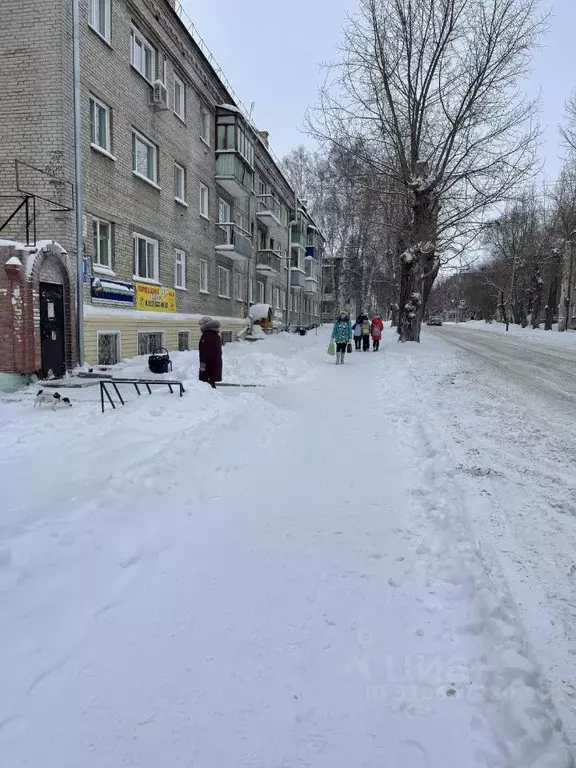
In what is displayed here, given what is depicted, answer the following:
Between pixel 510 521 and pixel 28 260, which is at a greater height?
pixel 28 260

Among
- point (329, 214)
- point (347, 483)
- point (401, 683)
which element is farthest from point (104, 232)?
point (329, 214)

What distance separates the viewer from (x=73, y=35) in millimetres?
11023

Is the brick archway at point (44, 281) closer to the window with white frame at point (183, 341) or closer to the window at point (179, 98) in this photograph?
the window with white frame at point (183, 341)

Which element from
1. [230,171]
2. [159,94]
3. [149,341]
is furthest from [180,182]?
[149,341]

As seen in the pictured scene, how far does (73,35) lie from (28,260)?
5559 millimetres

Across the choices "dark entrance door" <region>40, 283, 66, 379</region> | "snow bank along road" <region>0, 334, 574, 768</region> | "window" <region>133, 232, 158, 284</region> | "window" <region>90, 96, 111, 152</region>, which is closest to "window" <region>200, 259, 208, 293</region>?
"window" <region>133, 232, 158, 284</region>

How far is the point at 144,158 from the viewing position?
49.3ft

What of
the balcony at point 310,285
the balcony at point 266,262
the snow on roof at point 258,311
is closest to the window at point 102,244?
the snow on roof at point 258,311

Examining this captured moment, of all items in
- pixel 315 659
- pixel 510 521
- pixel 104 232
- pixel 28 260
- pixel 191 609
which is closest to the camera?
pixel 315 659

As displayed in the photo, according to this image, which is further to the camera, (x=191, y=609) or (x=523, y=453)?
(x=523, y=453)

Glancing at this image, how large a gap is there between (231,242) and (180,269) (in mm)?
4894

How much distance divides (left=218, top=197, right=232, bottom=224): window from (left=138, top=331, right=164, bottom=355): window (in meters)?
Result: 8.07

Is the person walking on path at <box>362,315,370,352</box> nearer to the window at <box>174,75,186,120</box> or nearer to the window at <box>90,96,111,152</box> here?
the window at <box>174,75,186,120</box>

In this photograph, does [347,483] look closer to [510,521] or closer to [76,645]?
[510,521]
